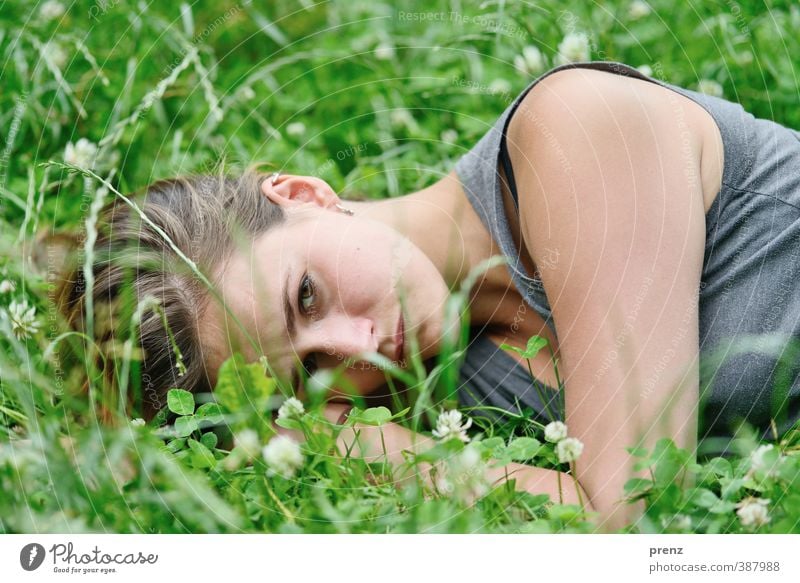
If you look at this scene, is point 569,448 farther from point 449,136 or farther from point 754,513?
point 449,136

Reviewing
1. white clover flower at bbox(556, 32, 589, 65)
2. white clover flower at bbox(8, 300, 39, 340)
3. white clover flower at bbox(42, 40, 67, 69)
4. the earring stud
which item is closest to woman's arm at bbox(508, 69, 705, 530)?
the earring stud

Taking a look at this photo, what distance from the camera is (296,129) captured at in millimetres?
1748

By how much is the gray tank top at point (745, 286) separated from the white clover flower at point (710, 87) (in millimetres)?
492

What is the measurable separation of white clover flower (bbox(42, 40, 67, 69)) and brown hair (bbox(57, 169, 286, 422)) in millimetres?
566

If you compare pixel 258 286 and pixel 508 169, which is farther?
pixel 508 169

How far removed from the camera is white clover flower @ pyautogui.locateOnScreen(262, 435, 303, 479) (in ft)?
2.97

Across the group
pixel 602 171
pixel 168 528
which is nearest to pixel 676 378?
pixel 602 171

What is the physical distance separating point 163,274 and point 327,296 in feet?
0.72

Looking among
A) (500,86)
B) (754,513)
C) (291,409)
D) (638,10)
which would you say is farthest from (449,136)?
(754,513)

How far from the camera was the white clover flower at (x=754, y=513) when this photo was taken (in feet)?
2.88

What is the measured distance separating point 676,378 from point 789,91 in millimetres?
896

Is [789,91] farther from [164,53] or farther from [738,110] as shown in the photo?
[164,53]

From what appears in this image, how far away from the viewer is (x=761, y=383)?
43.4 inches

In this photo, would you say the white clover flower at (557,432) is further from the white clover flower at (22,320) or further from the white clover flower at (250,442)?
the white clover flower at (22,320)
